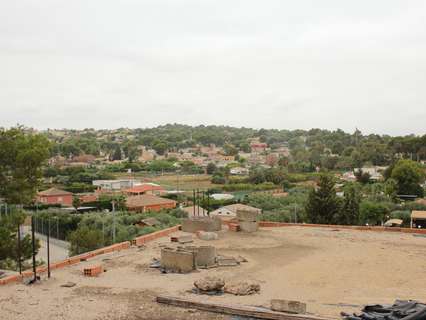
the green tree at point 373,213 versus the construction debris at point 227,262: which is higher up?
the construction debris at point 227,262

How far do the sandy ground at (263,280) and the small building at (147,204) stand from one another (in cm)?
2910

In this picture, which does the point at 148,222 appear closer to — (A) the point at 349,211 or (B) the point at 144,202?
(B) the point at 144,202

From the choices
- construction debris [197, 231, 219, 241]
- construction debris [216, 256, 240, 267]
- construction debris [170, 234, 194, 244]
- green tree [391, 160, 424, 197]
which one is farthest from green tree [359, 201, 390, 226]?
construction debris [216, 256, 240, 267]

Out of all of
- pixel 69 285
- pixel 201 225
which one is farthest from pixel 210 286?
pixel 201 225

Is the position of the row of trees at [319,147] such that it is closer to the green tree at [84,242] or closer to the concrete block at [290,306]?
the green tree at [84,242]

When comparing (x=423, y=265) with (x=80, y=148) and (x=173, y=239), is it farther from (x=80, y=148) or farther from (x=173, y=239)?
(x=80, y=148)

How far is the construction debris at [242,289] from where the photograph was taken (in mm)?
10289

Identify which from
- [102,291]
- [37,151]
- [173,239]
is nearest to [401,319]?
[102,291]

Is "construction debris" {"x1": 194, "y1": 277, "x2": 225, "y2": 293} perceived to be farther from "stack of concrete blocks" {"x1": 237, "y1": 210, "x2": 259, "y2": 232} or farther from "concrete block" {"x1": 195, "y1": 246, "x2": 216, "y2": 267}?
"stack of concrete blocks" {"x1": 237, "y1": 210, "x2": 259, "y2": 232}

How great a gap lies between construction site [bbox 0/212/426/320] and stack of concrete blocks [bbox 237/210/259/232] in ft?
3.20

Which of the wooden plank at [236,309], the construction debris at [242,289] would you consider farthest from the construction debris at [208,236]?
the wooden plank at [236,309]

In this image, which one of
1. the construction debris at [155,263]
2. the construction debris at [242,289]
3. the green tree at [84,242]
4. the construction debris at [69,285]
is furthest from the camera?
the green tree at [84,242]

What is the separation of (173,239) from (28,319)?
26.3 ft

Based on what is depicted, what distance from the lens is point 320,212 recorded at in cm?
3075
